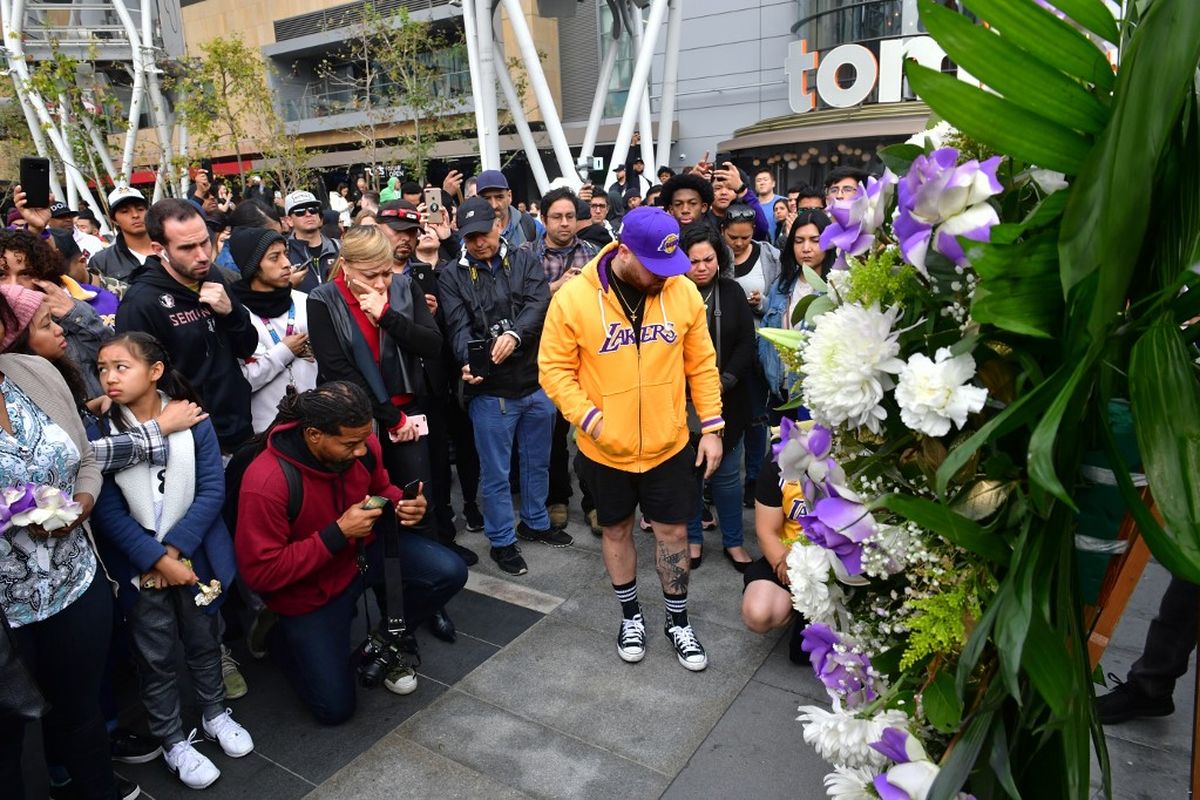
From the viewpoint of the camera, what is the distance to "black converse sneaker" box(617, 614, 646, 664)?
3699 mm

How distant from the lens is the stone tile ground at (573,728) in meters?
2.94

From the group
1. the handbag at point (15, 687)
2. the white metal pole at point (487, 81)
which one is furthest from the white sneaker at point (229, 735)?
the white metal pole at point (487, 81)

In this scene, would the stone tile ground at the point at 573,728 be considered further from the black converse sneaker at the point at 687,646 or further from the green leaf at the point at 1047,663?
the green leaf at the point at 1047,663

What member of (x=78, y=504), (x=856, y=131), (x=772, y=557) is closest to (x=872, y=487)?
(x=772, y=557)

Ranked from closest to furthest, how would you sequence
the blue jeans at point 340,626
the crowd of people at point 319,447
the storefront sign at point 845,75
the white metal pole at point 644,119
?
the crowd of people at point 319,447, the blue jeans at point 340,626, the white metal pole at point 644,119, the storefront sign at point 845,75

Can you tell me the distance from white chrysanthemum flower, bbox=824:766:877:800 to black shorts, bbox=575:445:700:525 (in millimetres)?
2173

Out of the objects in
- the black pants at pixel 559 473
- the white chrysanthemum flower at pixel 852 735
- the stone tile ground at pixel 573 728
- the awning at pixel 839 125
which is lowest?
the stone tile ground at pixel 573 728

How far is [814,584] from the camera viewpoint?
150cm

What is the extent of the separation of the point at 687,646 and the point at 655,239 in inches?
71.0

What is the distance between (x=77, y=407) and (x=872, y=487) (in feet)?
9.25

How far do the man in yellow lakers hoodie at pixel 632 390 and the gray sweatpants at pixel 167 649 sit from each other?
66.2 inches

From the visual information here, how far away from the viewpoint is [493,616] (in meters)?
4.19

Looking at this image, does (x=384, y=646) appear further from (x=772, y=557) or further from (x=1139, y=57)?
(x=1139, y=57)

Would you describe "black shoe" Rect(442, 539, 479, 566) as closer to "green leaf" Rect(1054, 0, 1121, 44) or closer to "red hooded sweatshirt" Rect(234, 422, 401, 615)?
"red hooded sweatshirt" Rect(234, 422, 401, 615)
